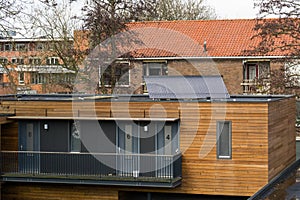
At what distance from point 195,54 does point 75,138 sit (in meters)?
18.2

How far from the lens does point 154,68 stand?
40188 mm

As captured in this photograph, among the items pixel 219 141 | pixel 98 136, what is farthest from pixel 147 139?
pixel 219 141

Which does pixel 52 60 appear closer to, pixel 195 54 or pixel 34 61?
pixel 34 61

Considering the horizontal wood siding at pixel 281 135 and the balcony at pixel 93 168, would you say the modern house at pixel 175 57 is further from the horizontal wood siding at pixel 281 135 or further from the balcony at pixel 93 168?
the balcony at pixel 93 168

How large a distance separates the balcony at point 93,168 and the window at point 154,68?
1834cm

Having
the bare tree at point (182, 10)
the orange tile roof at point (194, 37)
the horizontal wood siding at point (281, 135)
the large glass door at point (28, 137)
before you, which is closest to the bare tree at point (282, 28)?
the horizontal wood siding at point (281, 135)

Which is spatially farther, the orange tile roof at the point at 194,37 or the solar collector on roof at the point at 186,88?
the orange tile roof at the point at 194,37

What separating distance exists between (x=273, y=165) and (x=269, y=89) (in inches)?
364

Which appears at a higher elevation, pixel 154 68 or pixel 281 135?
pixel 154 68

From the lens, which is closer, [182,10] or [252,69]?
[252,69]

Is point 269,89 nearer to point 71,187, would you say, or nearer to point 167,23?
point 71,187

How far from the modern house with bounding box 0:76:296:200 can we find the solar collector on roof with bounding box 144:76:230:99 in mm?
36

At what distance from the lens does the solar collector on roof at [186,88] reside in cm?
2189

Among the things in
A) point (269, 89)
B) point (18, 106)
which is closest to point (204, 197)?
point (18, 106)
